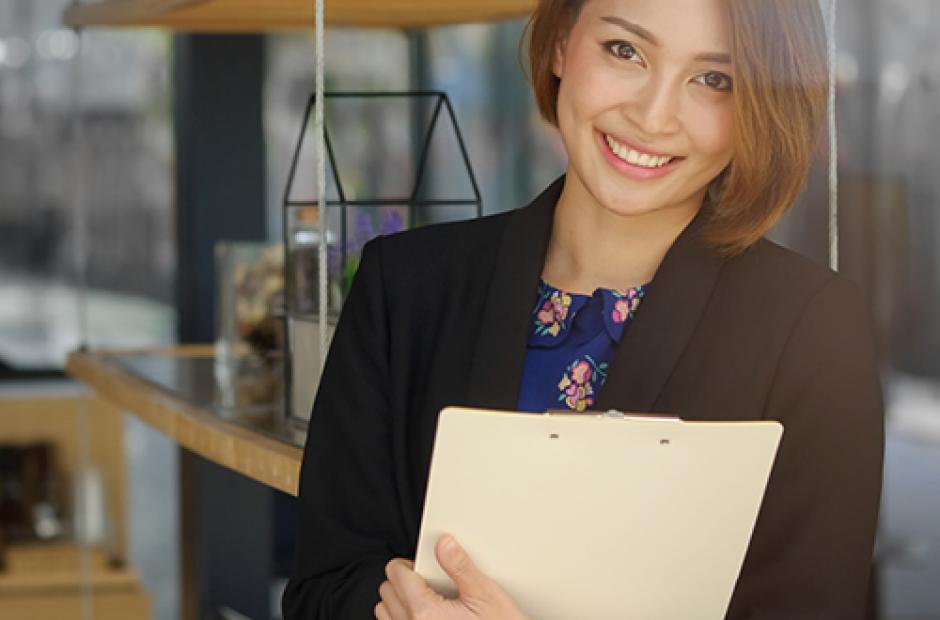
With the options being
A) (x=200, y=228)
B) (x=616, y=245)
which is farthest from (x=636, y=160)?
(x=200, y=228)

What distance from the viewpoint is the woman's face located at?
3.47ft

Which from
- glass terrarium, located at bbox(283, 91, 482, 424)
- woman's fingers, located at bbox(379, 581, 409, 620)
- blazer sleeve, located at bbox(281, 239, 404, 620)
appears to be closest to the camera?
woman's fingers, located at bbox(379, 581, 409, 620)

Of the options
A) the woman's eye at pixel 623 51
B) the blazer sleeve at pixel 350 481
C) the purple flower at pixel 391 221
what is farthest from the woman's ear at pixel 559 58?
the purple flower at pixel 391 221

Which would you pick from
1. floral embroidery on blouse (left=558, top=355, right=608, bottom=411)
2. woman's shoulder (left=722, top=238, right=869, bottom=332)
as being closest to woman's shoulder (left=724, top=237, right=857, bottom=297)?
woman's shoulder (left=722, top=238, right=869, bottom=332)

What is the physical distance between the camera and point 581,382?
1134mm

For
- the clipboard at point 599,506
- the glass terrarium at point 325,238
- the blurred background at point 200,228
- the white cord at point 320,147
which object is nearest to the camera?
the clipboard at point 599,506

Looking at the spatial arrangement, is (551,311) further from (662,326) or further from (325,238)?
(325,238)

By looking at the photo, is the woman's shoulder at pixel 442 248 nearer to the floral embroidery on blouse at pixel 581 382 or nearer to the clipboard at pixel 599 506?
the floral embroidery on blouse at pixel 581 382

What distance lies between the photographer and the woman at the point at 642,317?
1057mm

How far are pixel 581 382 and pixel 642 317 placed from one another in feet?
0.21

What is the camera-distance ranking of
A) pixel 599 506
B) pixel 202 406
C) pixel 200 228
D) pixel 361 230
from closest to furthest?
1. pixel 599 506
2. pixel 361 230
3. pixel 202 406
4. pixel 200 228

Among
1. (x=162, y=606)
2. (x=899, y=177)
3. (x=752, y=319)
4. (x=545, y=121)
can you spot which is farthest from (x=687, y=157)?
(x=162, y=606)

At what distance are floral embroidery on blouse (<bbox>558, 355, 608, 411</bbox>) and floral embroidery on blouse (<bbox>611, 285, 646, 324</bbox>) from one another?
38mm

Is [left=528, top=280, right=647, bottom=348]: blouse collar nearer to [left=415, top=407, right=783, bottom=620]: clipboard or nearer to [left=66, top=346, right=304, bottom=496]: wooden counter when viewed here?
[left=415, top=407, right=783, bottom=620]: clipboard
